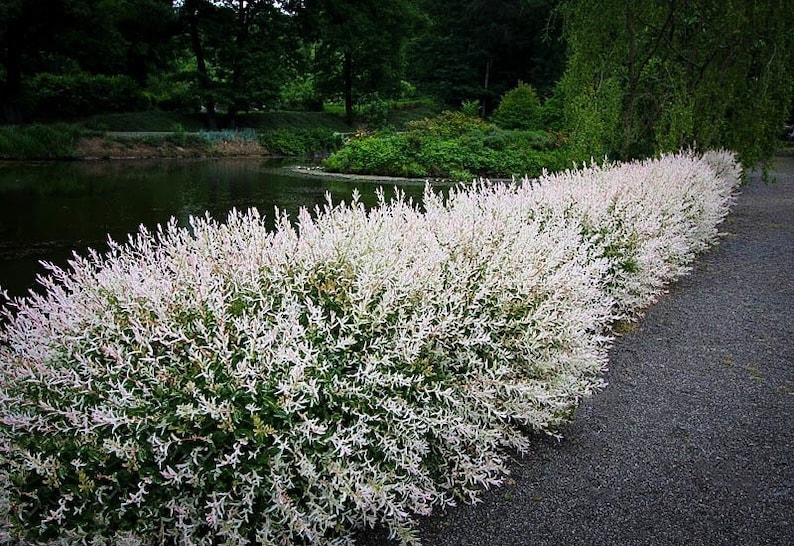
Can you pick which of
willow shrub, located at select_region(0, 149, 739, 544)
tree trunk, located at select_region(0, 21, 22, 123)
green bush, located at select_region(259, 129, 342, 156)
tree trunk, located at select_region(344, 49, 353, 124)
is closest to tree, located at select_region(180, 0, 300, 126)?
green bush, located at select_region(259, 129, 342, 156)

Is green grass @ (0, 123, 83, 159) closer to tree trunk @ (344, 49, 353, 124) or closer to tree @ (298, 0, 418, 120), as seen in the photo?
tree @ (298, 0, 418, 120)

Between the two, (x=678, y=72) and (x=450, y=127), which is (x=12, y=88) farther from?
(x=678, y=72)

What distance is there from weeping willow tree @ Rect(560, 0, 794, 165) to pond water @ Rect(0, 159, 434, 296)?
13.0 ft

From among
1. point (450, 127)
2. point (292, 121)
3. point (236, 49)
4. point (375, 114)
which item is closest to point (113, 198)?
point (450, 127)

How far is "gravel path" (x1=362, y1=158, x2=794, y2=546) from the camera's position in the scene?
98.8 inches

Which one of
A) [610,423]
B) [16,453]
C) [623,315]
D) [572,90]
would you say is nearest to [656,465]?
[610,423]

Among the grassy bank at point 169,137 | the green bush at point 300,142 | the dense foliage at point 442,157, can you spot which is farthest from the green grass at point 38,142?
the dense foliage at point 442,157

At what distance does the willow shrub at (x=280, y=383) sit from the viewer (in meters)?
2.06

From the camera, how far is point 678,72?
11.5 meters

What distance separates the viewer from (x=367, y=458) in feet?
8.07

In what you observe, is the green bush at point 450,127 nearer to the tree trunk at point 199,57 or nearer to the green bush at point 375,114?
the tree trunk at point 199,57

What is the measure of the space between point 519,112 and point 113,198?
22175mm

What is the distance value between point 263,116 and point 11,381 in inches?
1374

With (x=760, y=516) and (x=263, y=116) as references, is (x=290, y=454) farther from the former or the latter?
(x=263, y=116)
